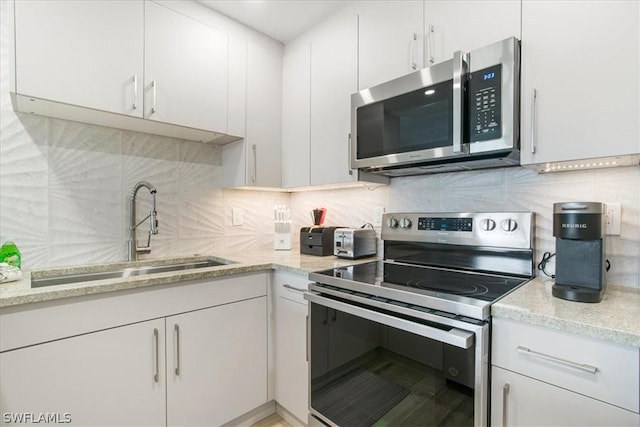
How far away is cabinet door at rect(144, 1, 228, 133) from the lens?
5.26ft

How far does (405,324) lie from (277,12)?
Answer: 1.89 meters

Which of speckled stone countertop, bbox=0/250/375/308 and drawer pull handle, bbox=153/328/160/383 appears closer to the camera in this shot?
speckled stone countertop, bbox=0/250/375/308

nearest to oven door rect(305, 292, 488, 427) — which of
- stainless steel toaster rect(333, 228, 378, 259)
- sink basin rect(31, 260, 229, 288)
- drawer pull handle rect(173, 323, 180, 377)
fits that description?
stainless steel toaster rect(333, 228, 378, 259)

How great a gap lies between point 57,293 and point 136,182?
35.4 inches

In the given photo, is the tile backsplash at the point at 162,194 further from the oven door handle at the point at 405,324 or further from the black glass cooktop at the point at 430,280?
the oven door handle at the point at 405,324

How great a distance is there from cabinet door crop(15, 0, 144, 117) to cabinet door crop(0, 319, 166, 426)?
1.03m

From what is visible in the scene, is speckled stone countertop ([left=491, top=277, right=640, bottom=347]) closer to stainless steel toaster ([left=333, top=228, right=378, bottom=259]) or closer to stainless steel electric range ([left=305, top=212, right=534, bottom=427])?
stainless steel electric range ([left=305, top=212, right=534, bottom=427])

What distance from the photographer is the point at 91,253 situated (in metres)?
1.71

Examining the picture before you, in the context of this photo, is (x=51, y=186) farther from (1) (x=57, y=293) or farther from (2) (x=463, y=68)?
(2) (x=463, y=68)

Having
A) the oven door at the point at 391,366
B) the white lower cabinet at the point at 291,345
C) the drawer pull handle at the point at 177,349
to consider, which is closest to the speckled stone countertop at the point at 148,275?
the white lower cabinet at the point at 291,345

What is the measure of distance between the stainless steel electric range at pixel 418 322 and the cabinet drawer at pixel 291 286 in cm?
10

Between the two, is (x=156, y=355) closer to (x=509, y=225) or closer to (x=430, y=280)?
(x=430, y=280)

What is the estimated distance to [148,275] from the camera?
1408mm

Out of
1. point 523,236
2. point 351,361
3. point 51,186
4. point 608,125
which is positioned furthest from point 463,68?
point 51,186
